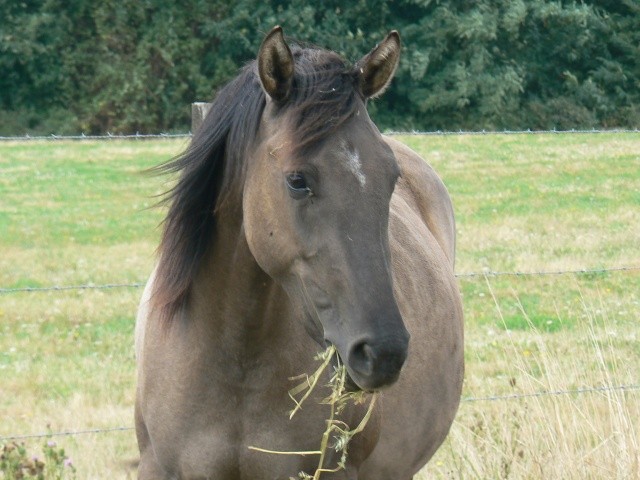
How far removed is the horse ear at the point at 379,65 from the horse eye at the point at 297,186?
0.36 meters

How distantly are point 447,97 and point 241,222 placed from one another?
84.1 feet

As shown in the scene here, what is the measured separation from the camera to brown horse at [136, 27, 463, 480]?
2373 millimetres

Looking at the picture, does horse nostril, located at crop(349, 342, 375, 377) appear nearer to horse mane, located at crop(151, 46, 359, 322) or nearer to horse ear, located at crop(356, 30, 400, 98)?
horse mane, located at crop(151, 46, 359, 322)

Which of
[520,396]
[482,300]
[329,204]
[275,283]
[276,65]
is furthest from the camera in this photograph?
[482,300]

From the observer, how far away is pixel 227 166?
109 inches

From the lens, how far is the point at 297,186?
244 cm

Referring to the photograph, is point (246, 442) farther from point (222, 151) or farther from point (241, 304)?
point (222, 151)

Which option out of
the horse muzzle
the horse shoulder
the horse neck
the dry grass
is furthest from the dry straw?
the horse shoulder

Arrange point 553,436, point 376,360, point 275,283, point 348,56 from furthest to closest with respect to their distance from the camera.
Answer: point 348,56, point 553,436, point 275,283, point 376,360

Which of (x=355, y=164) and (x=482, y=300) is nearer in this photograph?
(x=355, y=164)

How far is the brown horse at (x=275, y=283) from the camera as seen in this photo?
2.37 meters

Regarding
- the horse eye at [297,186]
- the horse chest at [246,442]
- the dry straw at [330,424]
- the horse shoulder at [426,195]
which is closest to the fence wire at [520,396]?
the horse shoulder at [426,195]

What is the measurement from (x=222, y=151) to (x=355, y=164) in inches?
21.2

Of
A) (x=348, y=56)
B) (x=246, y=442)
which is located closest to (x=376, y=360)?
(x=246, y=442)
